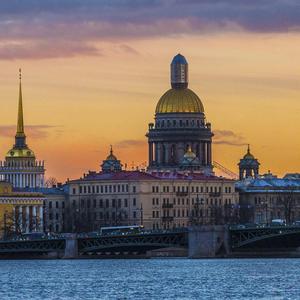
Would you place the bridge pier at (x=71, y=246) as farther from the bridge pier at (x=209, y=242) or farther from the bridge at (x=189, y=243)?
the bridge pier at (x=209, y=242)

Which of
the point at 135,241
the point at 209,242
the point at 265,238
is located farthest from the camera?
the point at 135,241

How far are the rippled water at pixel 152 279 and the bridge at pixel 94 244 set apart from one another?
103 cm

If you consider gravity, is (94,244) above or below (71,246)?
above

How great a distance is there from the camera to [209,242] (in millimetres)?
161000

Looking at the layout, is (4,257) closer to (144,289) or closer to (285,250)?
(285,250)

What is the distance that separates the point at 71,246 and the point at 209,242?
9.40 meters

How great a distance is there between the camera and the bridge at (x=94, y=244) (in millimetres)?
162125

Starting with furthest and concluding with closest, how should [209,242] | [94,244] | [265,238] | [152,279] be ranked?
[94,244] → [209,242] → [265,238] → [152,279]

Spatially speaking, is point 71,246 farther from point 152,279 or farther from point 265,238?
point 152,279

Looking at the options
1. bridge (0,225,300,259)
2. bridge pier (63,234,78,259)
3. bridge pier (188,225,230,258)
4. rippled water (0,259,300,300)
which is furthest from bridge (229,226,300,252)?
bridge pier (63,234,78,259)

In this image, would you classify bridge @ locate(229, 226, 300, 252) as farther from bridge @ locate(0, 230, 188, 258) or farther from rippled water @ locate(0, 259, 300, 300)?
bridge @ locate(0, 230, 188, 258)

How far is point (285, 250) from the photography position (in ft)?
552

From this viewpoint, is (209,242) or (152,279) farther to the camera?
(209,242)

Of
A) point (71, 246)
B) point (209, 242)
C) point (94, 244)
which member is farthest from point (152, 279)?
point (94, 244)
